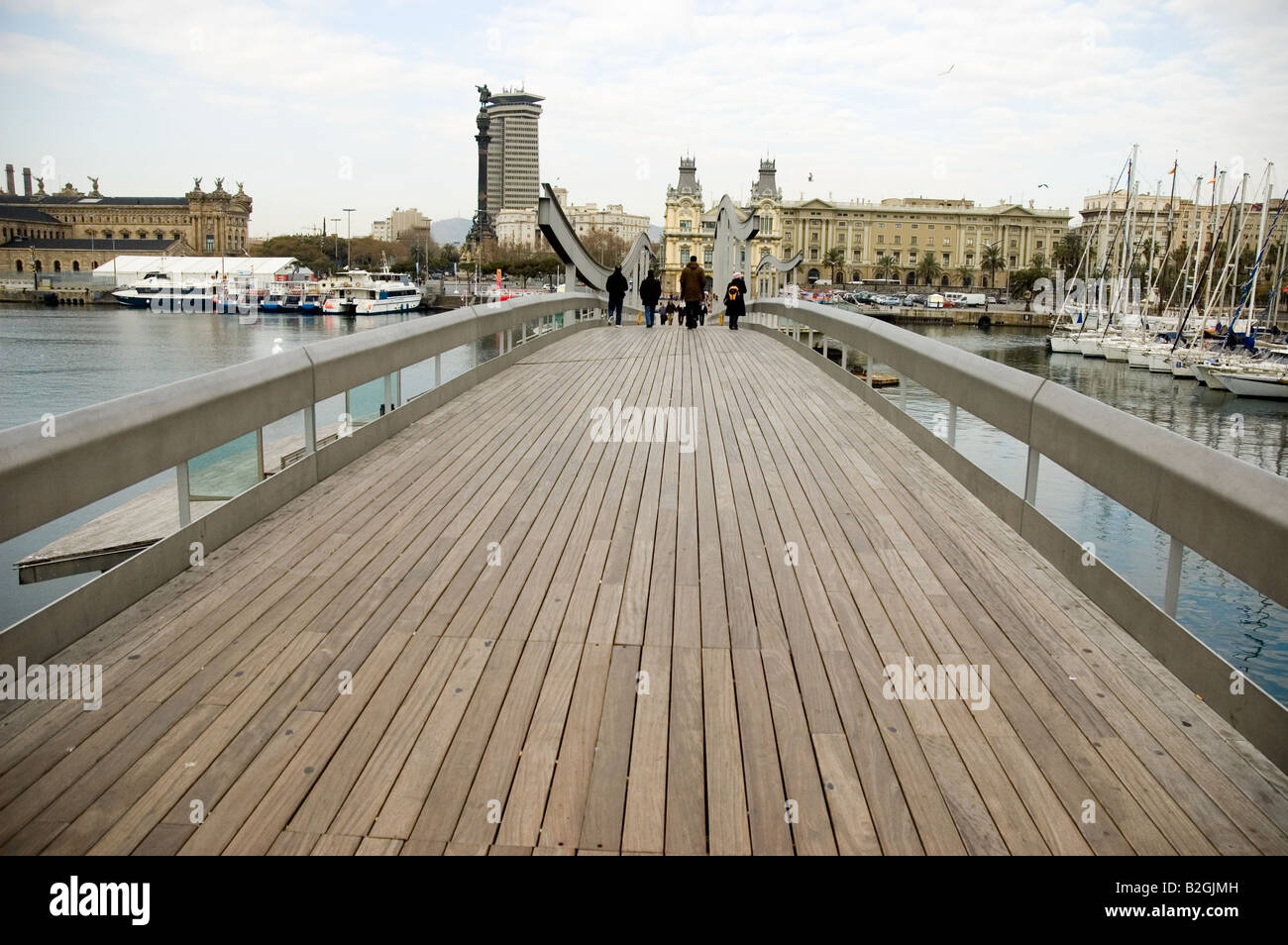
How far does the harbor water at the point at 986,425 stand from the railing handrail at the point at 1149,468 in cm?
11

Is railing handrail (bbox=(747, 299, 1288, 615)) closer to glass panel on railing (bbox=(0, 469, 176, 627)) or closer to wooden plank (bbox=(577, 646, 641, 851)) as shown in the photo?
wooden plank (bbox=(577, 646, 641, 851))

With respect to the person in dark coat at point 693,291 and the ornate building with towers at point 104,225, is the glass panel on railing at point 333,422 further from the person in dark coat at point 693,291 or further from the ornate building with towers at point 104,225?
Result: the ornate building with towers at point 104,225

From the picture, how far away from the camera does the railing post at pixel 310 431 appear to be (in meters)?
5.87

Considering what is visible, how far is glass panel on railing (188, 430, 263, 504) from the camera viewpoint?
15.0 feet

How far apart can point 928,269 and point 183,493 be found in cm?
16986

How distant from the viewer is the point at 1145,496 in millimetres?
3752

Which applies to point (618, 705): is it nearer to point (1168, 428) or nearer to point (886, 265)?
point (1168, 428)

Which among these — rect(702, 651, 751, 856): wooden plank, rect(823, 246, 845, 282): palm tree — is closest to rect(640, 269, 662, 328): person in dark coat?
rect(702, 651, 751, 856): wooden plank

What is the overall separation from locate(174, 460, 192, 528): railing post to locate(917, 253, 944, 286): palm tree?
555 ft

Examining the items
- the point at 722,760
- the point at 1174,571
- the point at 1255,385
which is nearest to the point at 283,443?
the point at 722,760

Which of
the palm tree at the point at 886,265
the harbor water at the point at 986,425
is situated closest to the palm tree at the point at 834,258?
the palm tree at the point at 886,265

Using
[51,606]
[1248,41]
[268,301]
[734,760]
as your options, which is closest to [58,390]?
[51,606]

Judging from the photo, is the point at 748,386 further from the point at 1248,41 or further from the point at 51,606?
the point at 1248,41
